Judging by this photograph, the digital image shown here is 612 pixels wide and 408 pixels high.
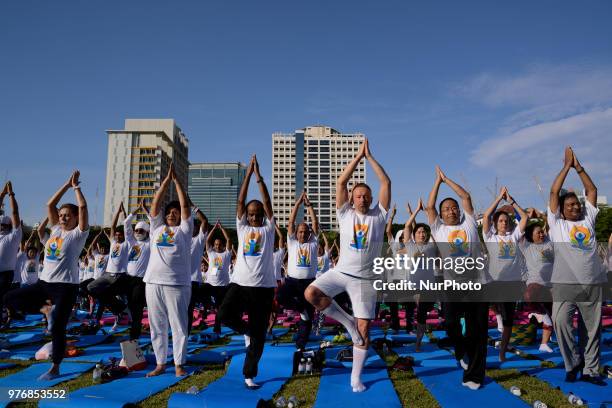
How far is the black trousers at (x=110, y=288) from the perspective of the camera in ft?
34.4

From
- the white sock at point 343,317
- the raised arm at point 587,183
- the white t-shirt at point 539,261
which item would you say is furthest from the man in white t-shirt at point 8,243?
the white t-shirt at point 539,261

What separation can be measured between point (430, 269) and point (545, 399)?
4379 mm

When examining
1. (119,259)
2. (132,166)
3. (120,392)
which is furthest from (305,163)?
(120,392)

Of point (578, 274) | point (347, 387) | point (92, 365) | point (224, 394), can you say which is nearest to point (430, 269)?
point (578, 274)

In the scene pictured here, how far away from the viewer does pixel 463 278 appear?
21.7 feet

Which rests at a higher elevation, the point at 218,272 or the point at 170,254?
the point at 170,254

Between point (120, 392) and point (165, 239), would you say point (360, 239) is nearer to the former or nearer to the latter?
point (165, 239)

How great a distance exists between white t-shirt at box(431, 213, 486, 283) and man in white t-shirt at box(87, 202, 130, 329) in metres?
6.96

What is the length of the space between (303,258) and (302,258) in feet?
0.08

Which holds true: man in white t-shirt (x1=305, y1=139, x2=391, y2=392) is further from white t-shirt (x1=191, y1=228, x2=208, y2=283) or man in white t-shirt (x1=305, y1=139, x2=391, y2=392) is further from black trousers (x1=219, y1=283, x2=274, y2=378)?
white t-shirt (x1=191, y1=228, x2=208, y2=283)

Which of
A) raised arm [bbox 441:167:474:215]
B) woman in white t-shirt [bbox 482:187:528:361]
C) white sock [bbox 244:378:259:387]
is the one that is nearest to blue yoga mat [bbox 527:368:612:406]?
woman in white t-shirt [bbox 482:187:528:361]

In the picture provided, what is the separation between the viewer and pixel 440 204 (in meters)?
7.05

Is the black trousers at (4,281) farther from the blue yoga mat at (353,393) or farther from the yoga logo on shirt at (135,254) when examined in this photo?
the blue yoga mat at (353,393)

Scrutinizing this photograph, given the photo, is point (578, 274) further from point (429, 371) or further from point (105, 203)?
point (105, 203)
